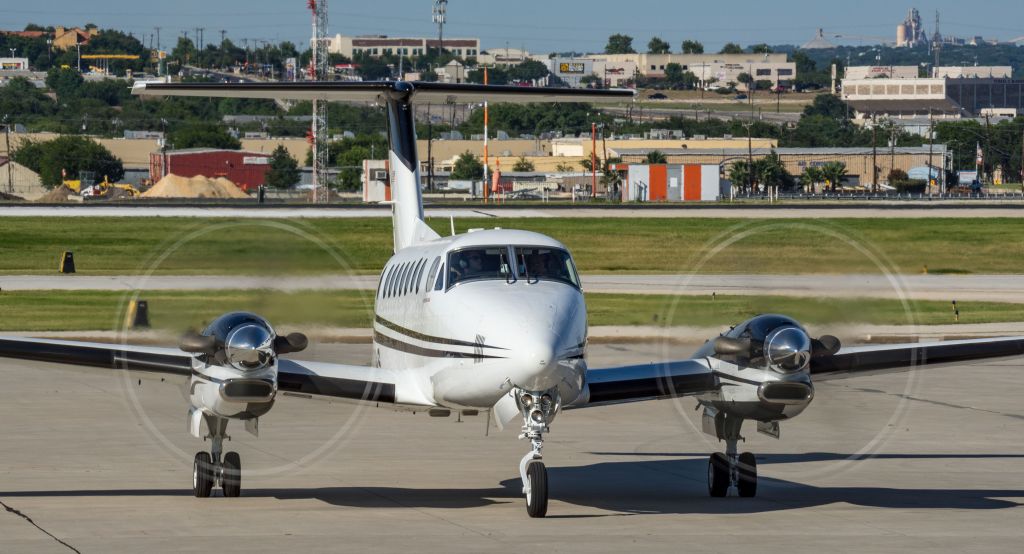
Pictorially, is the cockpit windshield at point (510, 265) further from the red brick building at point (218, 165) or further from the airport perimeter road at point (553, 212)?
the red brick building at point (218, 165)

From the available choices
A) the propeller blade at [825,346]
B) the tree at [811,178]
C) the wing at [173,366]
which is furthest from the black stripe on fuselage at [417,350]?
the tree at [811,178]

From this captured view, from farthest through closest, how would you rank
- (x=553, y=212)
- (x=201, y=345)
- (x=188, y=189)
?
(x=188, y=189)
(x=553, y=212)
(x=201, y=345)

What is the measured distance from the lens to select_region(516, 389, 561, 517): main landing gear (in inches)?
554

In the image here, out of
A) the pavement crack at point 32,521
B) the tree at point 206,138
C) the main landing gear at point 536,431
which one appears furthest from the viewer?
the tree at point 206,138

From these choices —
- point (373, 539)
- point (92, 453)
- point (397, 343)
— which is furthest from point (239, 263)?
point (373, 539)

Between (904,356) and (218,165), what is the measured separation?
155434 mm

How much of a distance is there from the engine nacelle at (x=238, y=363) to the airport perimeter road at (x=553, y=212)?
2413 inches

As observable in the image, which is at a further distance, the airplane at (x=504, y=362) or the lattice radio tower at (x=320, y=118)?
the lattice radio tower at (x=320, y=118)

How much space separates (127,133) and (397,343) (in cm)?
18346

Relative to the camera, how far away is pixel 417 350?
1608cm

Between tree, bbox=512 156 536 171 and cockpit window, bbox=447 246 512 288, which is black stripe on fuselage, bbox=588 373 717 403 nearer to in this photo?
cockpit window, bbox=447 246 512 288

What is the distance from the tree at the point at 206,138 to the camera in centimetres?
18325

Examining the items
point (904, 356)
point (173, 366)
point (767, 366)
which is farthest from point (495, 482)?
point (904, 356)

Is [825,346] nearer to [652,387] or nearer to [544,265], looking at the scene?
[652,387]
